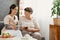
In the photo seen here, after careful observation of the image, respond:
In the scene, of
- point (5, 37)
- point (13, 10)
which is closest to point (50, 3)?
point (13, 10)

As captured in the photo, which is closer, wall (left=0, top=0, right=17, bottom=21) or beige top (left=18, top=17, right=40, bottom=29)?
beige top (left=18, top=17, right=40, bottom=29)

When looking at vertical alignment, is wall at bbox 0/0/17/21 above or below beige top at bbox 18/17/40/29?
above

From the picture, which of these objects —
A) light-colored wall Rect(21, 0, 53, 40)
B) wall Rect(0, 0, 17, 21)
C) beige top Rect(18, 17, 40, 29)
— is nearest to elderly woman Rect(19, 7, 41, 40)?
beige top Rect(18, 17, 40, 29)

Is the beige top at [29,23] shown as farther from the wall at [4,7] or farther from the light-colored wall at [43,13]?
the wall at [4,7]

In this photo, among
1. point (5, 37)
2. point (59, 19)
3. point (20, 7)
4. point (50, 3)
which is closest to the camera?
point (5, 37)

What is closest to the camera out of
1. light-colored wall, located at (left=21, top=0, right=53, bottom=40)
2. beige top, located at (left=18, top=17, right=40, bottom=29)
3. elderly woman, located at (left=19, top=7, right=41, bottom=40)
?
elderly woman, located at (left=19, top=7, right=41, bottom=40)

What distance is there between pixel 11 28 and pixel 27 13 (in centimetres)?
73

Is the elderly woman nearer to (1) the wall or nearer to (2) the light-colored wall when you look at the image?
(2) the light-colored wall

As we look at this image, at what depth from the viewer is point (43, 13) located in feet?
17.4

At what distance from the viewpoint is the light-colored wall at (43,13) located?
5.09 metres

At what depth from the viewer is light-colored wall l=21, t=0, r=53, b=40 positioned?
200 inches

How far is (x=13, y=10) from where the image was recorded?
449cm

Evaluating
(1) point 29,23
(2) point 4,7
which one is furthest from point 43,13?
(2) point 4,7

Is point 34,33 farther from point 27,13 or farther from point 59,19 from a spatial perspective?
point 59,19
